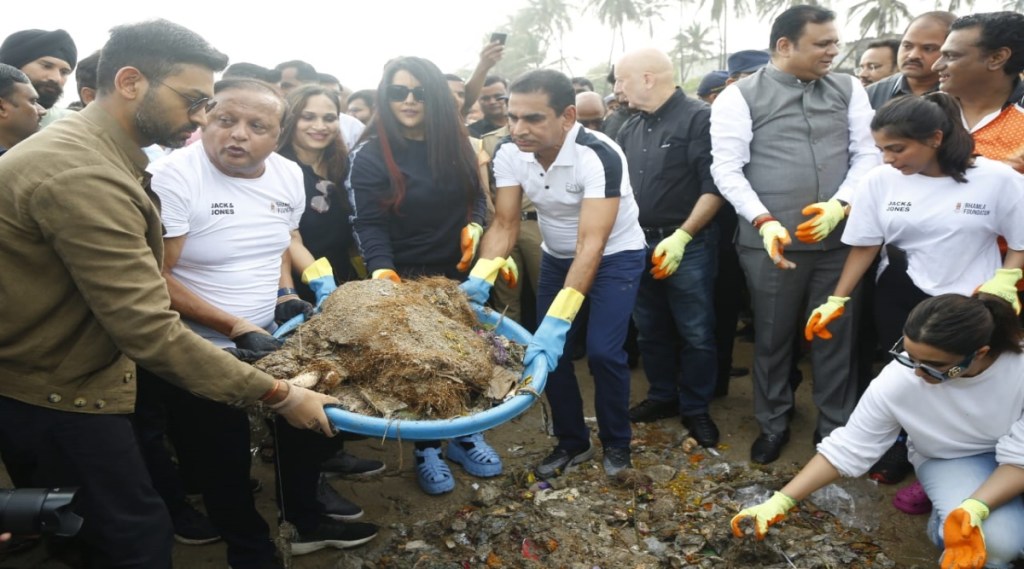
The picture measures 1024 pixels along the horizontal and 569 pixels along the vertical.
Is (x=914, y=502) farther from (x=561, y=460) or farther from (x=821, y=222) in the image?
(x=561, y=460)

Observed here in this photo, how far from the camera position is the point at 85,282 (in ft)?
4.83

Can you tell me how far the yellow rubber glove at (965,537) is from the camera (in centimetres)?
198

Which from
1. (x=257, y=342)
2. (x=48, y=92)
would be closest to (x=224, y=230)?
(x=257, y=342)

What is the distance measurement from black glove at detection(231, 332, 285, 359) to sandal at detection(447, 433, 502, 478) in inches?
52.4

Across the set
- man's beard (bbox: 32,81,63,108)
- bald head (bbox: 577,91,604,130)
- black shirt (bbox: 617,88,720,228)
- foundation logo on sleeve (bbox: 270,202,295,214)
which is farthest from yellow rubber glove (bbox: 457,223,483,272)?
man's beard (bbox: 32,81,63,108)

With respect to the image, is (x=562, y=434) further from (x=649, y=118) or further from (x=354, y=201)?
(x=649, y=118)

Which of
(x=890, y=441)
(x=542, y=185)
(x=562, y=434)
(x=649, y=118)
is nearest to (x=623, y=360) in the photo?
(x=562, y=434)

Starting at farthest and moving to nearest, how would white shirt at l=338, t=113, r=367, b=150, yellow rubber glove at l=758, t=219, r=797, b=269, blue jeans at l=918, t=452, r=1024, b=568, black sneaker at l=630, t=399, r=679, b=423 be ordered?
white shirt at l=338, t=113, r=367, b=150 < black sneaker at l=630, t=399, r=679, b=423 < yellow rubber glove at l=758, t=219, r=797, b=269 < blue jeans at l=918, t=452, r=1024, b=568

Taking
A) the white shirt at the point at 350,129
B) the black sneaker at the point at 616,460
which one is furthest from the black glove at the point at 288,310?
the white shirt at the point at 350,129

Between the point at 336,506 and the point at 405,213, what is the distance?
1.37 meters

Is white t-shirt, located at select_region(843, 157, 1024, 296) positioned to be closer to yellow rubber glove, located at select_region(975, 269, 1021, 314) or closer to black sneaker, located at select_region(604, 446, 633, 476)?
yellow rubber glove, located at select_region(975, 269, 1021, 314)

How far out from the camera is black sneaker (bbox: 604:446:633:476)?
2.98m

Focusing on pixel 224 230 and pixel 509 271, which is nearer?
pixel 224 230

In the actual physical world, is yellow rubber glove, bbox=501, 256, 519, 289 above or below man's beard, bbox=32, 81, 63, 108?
below
